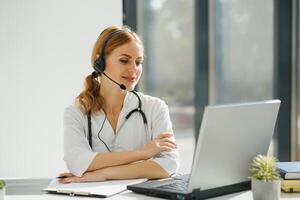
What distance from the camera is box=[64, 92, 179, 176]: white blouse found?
1976mm

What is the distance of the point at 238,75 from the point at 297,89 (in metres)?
0.40

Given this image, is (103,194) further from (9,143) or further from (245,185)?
(9,143)

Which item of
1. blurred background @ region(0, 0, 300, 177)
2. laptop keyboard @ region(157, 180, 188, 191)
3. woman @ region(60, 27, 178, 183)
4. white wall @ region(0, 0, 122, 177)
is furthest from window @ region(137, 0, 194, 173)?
laptop keyboard @ region(157, 180, 188, 191)

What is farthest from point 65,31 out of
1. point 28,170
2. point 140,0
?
point 28,170

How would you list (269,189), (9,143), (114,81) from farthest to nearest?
(9,143) < (114,81) < (269,189)

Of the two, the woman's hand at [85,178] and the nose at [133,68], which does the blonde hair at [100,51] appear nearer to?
the nose at [133,68]

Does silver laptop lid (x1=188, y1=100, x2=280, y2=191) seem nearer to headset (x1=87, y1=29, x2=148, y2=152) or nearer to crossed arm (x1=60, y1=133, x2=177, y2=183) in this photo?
crossed arm (x1=60, y1=133, x2=177, y2=183)

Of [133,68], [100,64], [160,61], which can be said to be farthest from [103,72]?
[160,61]

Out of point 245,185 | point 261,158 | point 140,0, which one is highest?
point 140,0

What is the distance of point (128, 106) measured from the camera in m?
2.19

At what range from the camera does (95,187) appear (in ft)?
5.57

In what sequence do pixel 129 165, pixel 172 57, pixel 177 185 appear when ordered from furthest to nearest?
pixel 172 57 < pixel 129 165 < pixel 177 185

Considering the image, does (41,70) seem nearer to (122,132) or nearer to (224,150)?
(122,132)

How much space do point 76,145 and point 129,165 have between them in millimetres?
241
